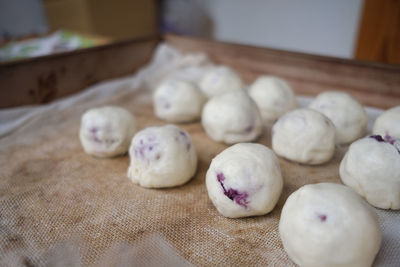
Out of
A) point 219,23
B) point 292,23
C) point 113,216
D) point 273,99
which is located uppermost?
point 292,23

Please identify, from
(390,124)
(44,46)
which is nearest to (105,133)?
(390,124)

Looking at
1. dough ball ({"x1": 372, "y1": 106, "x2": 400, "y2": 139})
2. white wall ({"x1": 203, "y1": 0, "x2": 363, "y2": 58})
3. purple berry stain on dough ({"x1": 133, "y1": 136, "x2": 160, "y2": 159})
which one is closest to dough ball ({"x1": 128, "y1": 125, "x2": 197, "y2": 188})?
purple berry stain on dough ({"x1": 133, "y1": 136, "x2": 160, "y2": 159})

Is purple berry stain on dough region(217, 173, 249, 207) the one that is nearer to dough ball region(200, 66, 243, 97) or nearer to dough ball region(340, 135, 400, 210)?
dough ball region(340, 135, 400, 210)

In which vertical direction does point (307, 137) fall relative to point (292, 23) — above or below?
below

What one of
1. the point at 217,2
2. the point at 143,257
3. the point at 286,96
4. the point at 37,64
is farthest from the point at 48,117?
the point at 217,2

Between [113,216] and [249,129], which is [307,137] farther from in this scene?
[113,216]

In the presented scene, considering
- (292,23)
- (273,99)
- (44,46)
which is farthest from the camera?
(292,23)
